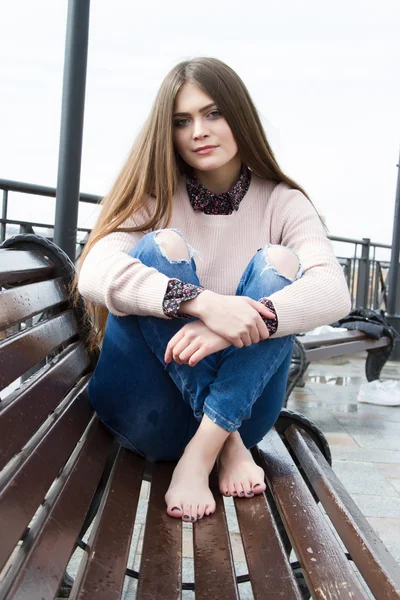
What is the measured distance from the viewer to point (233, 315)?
1.60 metres

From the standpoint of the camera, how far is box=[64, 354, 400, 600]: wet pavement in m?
2.34

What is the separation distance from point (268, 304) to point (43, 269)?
68cm

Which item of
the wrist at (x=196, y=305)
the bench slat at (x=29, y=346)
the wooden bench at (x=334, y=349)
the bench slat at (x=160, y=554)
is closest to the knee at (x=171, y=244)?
the wrist at (x=196, y=305)

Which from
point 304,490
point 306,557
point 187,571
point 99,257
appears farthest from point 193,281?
point 187,571

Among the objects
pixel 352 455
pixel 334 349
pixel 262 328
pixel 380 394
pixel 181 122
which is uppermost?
pixel 181 122

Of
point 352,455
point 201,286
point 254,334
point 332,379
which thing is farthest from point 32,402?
point 332,379

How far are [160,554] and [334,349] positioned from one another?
3388 mm

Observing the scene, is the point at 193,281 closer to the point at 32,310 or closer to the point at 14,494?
the point at 32,310

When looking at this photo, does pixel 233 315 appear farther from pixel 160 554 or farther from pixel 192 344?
pixel 160 554

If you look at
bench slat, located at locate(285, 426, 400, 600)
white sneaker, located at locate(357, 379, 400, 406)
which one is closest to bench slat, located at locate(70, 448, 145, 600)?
bench slat, located at locate(285, 426, 400, 600)

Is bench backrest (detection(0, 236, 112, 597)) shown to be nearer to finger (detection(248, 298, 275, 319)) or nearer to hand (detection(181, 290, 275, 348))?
hand (detection(181, 290, 275, 348))

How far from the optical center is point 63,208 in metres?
2.75

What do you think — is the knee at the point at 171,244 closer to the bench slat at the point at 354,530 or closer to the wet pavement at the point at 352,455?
the bench slat at the point at 354,530

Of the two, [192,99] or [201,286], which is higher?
[192,99]
